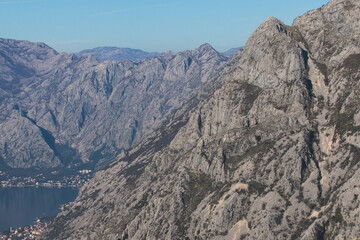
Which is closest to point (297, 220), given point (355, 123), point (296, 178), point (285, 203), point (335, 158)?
point (285, 203)

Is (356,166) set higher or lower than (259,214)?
higher

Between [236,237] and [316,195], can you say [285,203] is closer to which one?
[316,195]

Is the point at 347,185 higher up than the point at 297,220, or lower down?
higher up

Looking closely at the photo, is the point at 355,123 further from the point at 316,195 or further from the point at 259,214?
the point at 259,214

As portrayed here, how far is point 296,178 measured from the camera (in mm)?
198500

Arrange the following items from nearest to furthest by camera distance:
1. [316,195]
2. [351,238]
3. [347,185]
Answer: [351,238]
[347,185]
[316,195]

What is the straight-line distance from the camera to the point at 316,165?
7835 inches

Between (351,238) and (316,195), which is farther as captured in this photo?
(316,195)

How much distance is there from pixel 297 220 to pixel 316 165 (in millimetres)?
30729

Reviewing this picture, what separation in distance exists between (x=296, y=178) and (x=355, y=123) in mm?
37557

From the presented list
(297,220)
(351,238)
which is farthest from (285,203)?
(351,238)

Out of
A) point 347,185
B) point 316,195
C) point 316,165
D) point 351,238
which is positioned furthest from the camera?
point 316,165

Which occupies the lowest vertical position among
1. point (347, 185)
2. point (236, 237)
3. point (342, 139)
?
point (236, 237)

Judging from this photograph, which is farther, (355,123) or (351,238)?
(355,123)
